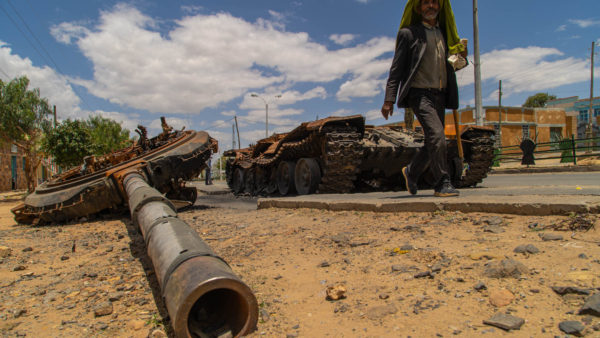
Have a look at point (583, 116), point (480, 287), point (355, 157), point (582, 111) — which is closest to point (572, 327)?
point (480, 287)

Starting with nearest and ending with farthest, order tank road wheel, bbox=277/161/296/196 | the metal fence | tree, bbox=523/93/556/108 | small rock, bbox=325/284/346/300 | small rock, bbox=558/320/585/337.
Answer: small rock, bbox=558/320/585/337 < small rock, bbox=325/284/346/300 < tank road wheel, bbox=277/161/296/196 < the metal fence < tree, bbox=523/93/556/108

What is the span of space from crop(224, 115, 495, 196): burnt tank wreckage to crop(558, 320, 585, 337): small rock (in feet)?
20.7

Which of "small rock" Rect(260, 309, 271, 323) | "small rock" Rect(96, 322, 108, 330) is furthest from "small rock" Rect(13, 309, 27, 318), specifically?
"small rock" Rect(260, 309, 271, 323)

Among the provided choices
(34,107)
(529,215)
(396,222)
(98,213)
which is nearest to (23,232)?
(98,213)

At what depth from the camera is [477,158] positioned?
31.1 ft

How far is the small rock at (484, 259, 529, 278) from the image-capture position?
2.04 meters

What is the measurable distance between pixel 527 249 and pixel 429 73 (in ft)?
8.21

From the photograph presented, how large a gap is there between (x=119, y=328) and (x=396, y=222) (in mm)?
2394

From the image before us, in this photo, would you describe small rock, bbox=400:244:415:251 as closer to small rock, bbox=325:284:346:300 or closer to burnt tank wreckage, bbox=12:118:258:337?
small rock, bbox=325:284:346:300

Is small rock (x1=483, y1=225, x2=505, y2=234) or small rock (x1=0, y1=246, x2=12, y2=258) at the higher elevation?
small rock (x1=483, y1=225, x2=505, y2=234)

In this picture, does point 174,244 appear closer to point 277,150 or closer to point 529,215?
point 529,215

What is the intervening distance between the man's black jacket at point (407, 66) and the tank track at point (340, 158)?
3.48m

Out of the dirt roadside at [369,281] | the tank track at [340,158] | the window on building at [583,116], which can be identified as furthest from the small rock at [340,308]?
the window on building at [583,116]

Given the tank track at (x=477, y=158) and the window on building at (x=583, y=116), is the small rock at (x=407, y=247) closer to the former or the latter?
the tank track at (x=477, y=158)
